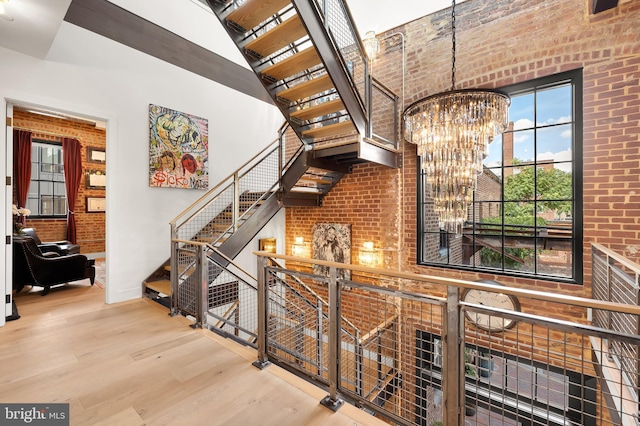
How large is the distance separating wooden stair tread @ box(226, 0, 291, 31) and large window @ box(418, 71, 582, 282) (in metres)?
2.85

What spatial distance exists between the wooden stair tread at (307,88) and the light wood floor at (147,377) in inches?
105

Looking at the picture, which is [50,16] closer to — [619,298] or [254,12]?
[254,12]

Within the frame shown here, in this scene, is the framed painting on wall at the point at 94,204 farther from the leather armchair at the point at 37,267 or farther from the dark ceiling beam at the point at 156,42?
the dark ceiling beam at the point at 156,42

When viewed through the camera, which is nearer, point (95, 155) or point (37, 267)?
point (37, 267)

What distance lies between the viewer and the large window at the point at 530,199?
3.25 m

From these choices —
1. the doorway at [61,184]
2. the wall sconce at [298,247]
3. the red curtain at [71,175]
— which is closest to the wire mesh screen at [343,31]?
the wall sconce at [298,247]

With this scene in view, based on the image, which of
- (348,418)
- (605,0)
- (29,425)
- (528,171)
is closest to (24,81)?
(29,425)

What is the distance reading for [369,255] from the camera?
467 centimetres

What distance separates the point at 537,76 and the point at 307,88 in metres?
2.78

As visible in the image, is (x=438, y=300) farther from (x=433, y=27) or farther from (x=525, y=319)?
(x=433, y=27)

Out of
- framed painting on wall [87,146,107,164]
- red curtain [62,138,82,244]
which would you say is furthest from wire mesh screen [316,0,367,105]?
framed painting on wall [87,146,107,164]

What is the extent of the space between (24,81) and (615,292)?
6.35 metres

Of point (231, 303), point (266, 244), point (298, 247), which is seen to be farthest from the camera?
point (298, 247)

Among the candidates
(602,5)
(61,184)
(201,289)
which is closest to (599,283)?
(602,5)
